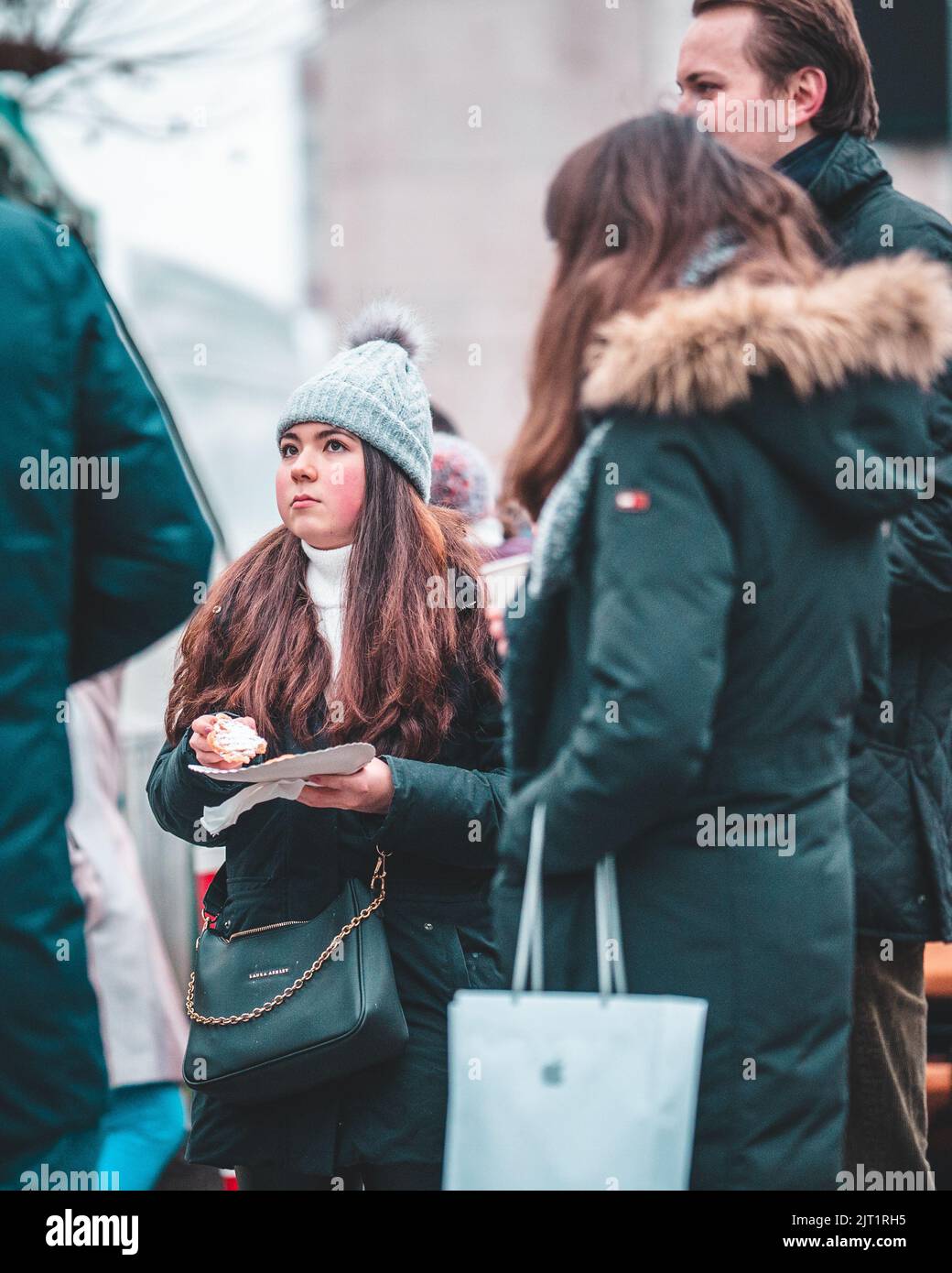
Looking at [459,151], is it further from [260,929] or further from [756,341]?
[756,341]

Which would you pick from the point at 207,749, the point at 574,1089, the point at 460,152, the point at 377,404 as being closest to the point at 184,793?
the point at 207,749

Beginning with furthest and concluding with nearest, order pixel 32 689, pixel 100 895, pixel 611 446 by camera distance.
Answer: pixel 100 895 < pixel 32 689 < pixel 611 446

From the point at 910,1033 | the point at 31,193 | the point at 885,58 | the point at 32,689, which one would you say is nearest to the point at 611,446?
the point at 32,689

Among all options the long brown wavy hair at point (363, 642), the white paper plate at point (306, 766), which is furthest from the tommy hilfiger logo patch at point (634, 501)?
the long brown wavy hair at point (363, 642)

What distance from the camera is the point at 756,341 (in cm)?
200

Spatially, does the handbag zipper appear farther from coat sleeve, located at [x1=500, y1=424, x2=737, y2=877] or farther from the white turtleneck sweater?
coat sleeve, located at [x1=500, y1=424, x2=737, y2=877]

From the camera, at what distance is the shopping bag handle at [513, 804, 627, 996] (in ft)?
6.73

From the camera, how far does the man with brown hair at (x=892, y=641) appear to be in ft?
8.32

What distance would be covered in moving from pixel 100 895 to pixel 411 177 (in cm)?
990

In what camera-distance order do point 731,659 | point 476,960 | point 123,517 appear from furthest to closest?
1. point 476,960
2. point 123,517
3. point 731,659

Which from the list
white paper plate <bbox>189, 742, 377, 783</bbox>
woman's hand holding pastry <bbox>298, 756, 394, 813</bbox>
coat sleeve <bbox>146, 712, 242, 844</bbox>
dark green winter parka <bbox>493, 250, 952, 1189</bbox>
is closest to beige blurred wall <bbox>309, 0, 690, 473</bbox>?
coat sleeve <bbox>146, 712, 242, 844</bbox>

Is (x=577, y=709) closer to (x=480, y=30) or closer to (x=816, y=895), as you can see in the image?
(x=816, y=895)

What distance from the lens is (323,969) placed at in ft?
8.23

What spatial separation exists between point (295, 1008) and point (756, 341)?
1.24 meters
